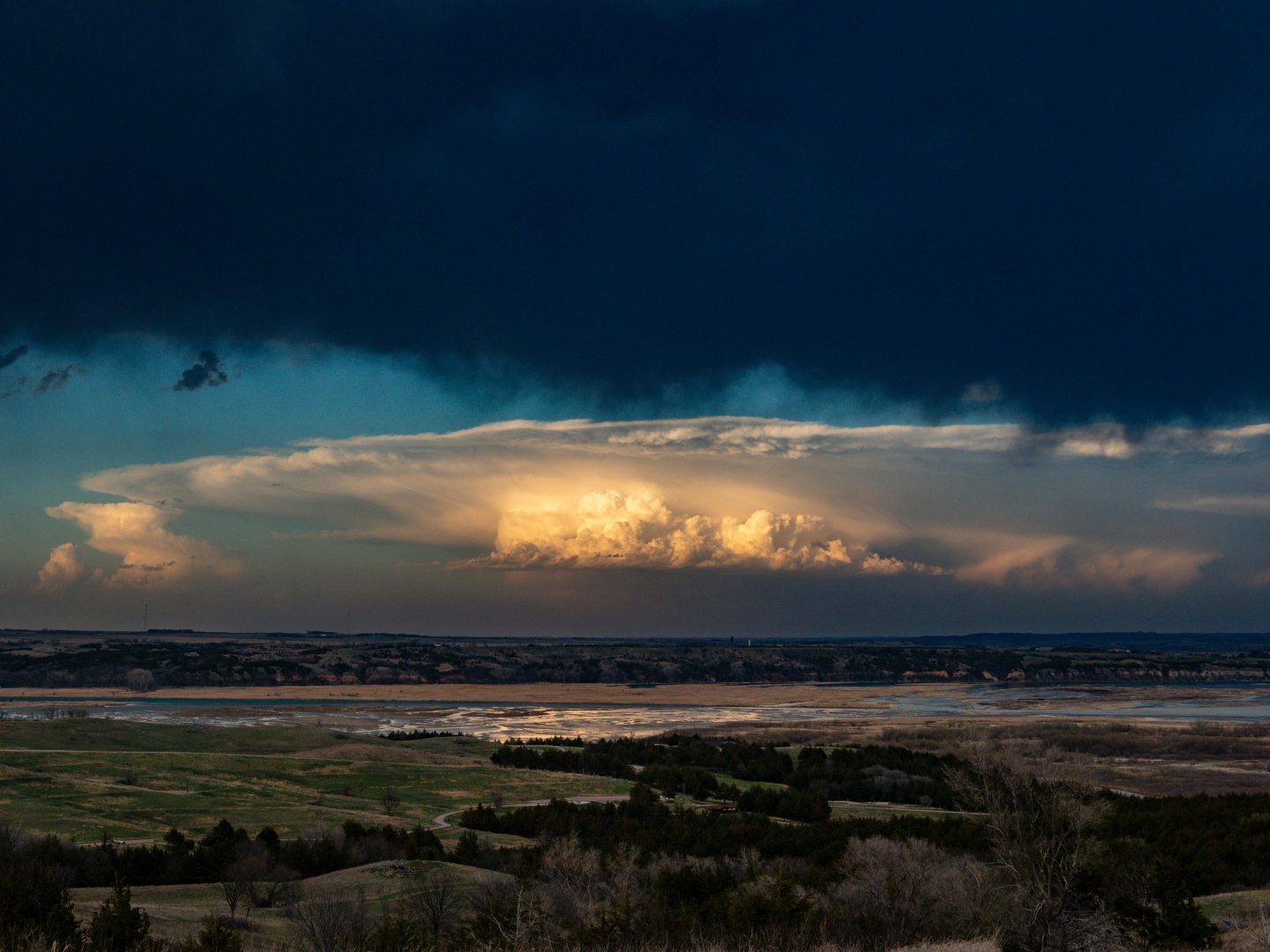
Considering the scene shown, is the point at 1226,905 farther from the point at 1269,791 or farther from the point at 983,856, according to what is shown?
the point at 1269,791

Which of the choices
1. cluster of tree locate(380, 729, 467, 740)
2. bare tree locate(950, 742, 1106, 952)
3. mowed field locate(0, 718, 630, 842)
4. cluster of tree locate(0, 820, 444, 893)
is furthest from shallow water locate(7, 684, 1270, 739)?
bare tree locate(950, 742, 1106, 952)

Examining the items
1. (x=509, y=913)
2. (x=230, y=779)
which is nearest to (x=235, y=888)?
(x=509, y=913)

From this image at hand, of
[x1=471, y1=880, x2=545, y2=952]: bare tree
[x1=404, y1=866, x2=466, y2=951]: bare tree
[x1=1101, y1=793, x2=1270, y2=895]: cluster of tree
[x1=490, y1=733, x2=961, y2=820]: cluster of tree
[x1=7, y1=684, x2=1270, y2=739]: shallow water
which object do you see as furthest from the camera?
[x1=7, y1=684, x2=1270, y2=739]: shallow water

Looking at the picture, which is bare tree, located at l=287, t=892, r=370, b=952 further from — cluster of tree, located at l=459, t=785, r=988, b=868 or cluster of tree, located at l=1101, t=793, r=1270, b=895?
cluster of tree, located at l=1101, t=793, r=1270, b=895

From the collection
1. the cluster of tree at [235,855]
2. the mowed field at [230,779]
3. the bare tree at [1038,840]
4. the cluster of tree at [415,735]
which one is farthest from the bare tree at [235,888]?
the cluster of tree at [415,735]

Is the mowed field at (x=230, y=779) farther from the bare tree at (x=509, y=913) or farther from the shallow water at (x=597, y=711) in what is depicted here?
the shallow water at (x=597, y=711)
